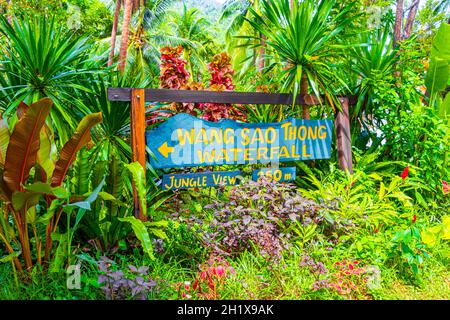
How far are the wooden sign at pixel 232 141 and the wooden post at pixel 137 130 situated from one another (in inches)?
4.3

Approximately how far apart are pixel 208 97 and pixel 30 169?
1.79m

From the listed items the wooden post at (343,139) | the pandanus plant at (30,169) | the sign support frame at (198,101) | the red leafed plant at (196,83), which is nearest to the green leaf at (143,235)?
the sign support frame at (198,101)

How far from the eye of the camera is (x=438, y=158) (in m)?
4.67

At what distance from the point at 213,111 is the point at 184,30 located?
19080mm

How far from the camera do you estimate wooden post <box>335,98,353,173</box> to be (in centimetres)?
484

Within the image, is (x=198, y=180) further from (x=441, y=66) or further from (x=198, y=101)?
(x=441, y=66)

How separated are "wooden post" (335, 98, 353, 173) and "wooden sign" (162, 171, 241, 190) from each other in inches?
55.6

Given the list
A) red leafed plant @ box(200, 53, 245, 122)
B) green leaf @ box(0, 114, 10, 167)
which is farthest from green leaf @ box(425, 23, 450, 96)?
green leaf @ box(0, 114, 10, 167)

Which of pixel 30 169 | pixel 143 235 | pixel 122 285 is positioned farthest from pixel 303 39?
pixel 122 285

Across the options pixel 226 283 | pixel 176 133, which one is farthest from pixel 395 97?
pixel 226 283

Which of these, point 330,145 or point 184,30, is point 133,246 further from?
point 184,30

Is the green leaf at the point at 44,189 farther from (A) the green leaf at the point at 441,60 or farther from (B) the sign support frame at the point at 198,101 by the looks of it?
(A) the green leaf at the point at 441,60

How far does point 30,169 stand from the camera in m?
2.84

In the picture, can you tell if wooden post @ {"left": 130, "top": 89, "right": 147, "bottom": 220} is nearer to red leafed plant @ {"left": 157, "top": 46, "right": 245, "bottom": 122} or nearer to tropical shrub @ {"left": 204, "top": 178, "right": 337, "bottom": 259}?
tropical shrub @ {"left": 204, "top": 178, "right": 337, "bottom": 259}
